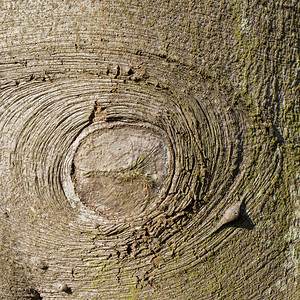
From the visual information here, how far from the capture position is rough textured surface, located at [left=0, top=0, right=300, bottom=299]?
0.72 metres

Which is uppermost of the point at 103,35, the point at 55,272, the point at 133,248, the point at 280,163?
the point at 103,35

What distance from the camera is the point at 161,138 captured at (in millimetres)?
728

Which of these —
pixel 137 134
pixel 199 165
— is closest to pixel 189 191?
pixel 199 165

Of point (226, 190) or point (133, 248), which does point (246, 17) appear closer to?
point (226, 190)

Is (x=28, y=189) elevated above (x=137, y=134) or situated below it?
below

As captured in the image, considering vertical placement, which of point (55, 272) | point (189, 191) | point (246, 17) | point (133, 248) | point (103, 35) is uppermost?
point (246, 17)

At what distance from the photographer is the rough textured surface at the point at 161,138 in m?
0.72

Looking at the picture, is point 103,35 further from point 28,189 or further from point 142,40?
point 28,189

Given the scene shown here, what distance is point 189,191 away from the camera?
2.45 feet

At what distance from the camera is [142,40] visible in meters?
0.71

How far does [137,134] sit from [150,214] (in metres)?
0.18

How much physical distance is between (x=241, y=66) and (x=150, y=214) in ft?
1.26

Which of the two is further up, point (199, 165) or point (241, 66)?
point (241, 66)

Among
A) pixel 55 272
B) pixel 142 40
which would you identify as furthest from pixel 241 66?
pixel 55 272
